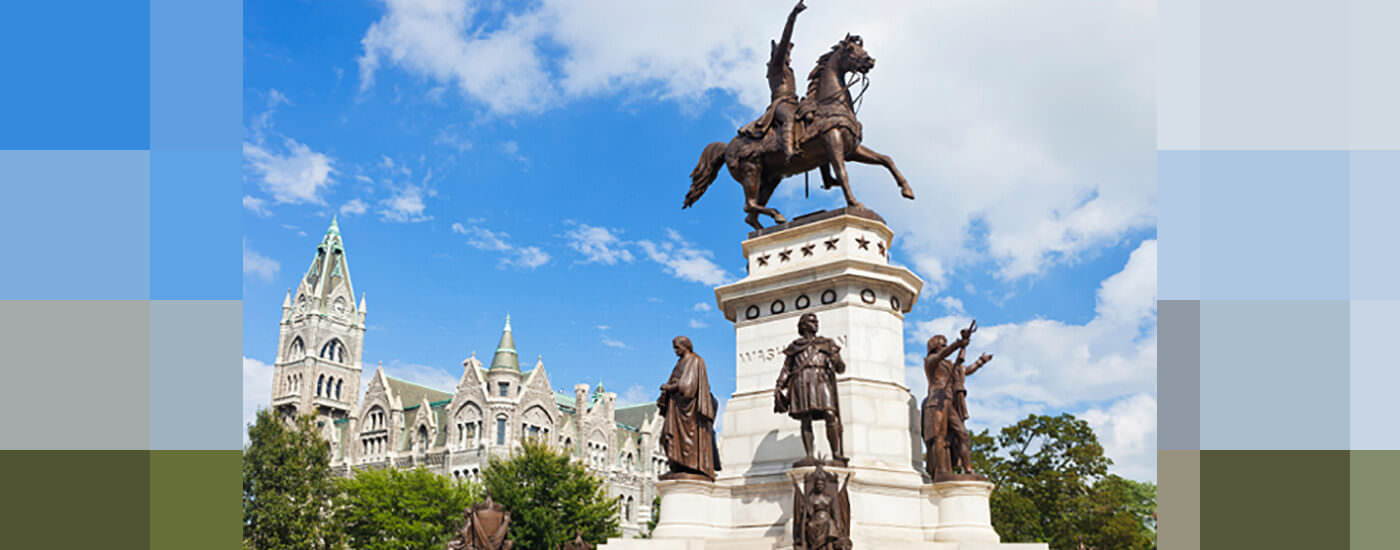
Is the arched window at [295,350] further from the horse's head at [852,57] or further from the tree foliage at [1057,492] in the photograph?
the horse's head at [852,57]

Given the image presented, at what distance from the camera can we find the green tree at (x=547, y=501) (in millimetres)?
44406

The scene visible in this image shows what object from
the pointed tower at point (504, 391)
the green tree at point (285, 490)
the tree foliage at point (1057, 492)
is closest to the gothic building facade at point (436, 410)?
the pointed tower at point (504, 391)

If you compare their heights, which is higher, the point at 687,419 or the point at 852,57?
the point at 852,57

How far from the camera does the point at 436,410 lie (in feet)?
286

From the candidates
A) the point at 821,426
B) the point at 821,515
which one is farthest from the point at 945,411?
the point at 821,515

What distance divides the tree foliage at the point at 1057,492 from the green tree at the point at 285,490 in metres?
31.2

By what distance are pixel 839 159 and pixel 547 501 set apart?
3423 centimetres

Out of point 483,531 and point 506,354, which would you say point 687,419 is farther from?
point 506,354

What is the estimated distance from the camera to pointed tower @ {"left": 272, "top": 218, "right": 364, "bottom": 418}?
103m

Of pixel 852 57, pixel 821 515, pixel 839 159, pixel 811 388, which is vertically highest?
pixel 852 57
